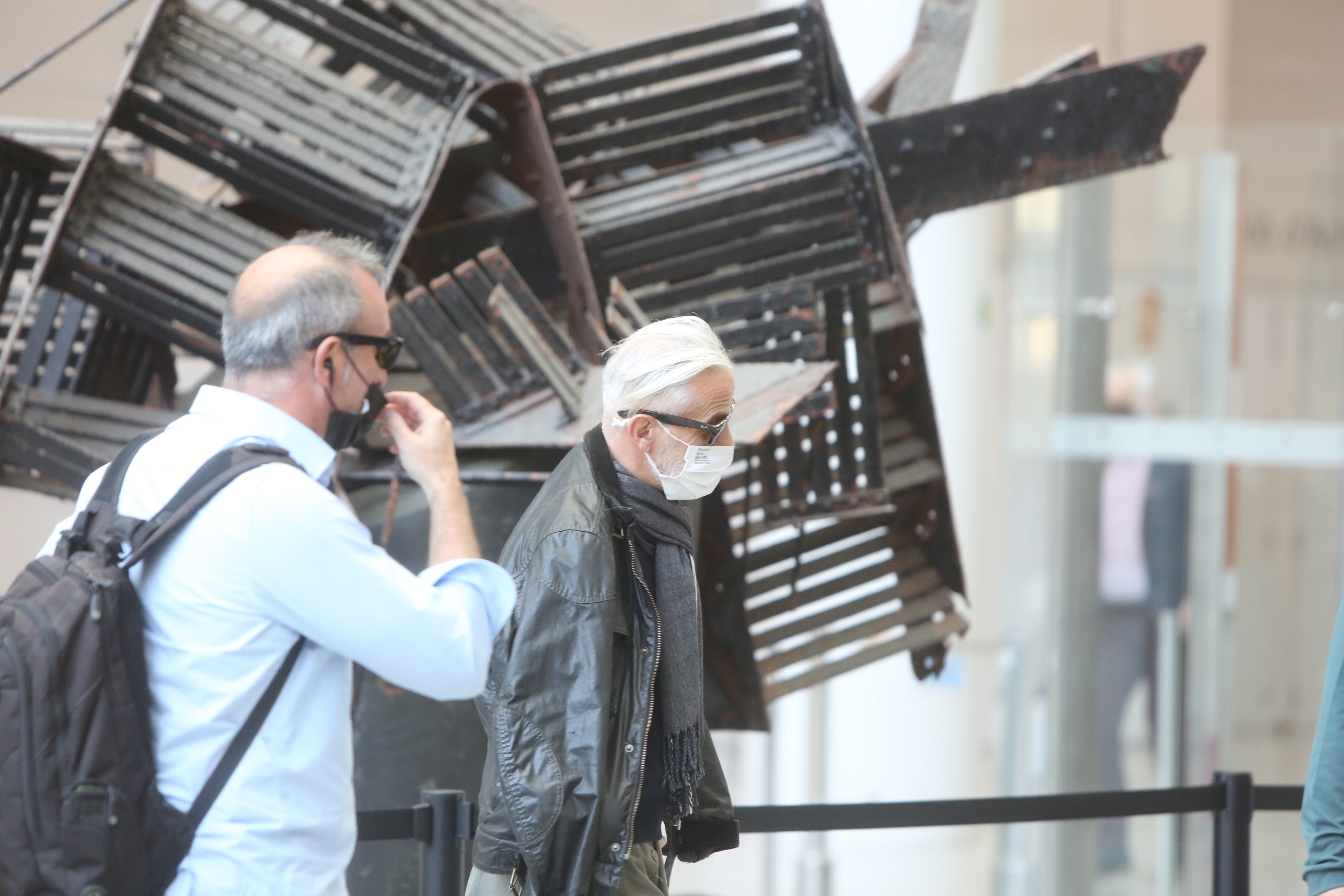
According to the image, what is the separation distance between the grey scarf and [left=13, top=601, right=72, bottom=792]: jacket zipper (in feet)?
2.95

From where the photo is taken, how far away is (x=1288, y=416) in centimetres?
750

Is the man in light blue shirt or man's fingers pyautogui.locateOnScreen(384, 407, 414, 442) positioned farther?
man's fingers pyautogui.locateOnScreen(384, 407, 414, 442)

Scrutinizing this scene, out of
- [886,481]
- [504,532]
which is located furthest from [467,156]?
[886,481]

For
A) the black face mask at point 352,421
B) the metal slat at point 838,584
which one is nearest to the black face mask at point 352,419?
the black face mask at point 352,421

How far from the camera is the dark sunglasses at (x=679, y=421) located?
2164 millimetres

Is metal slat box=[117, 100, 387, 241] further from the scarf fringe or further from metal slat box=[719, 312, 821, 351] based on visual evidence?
the scarf fringe

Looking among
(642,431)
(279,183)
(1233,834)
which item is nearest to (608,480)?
(642,431)

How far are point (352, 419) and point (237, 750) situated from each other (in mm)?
465

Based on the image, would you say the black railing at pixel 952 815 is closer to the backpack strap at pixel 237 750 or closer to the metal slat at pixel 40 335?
the backpack strap at pixel 237 750

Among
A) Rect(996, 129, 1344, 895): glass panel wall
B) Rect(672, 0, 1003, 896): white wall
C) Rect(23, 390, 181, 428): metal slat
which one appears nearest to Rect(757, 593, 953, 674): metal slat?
Rect(23, 390, 181, 428): metal slat

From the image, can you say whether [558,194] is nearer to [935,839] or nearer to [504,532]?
[504,532]

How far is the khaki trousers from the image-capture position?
2113 mm

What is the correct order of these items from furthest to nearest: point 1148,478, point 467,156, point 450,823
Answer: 1. point 1148,478
2. point 467,156
3. point 450,823

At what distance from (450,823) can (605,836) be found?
0.79 m
